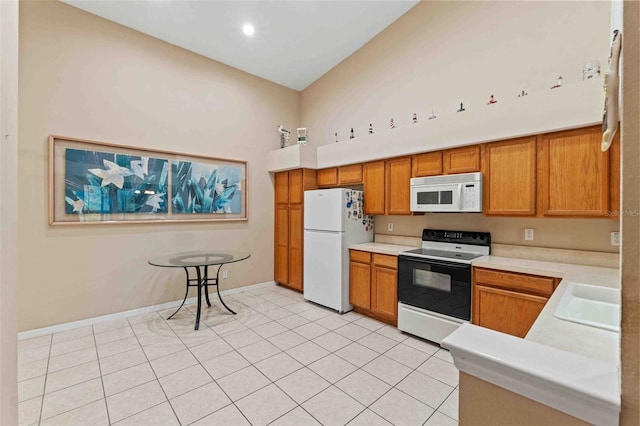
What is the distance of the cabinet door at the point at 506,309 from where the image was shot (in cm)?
232

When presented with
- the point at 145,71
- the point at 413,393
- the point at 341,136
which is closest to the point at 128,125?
the point at 145,71

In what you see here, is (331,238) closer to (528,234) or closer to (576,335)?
(528,234)

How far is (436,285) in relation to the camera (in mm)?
2889

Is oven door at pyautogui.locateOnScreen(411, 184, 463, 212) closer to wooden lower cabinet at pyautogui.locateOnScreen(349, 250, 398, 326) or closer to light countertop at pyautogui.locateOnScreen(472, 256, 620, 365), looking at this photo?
wooden lower cabinet at pyautogui.locateOnScreen(349, 250, 398, 326)

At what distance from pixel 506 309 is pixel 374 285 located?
4.66 ft

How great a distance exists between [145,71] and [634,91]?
4.58 meters

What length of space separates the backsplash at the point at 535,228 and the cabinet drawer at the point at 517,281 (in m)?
0.62

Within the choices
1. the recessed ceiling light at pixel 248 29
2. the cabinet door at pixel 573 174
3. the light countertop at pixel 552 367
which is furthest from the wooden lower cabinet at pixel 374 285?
the recessed ceiling light at pixel 248 29

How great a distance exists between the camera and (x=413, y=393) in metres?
2.15

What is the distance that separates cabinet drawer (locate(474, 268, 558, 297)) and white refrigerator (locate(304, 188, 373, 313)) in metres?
1.61

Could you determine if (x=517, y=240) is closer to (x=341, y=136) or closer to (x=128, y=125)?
(x=341, y=136)

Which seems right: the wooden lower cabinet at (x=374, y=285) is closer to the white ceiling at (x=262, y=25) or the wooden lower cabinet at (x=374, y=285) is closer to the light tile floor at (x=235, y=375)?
the light tile floor at (x=235, y=375)

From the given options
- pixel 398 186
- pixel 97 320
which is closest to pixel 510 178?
pixel 398 186

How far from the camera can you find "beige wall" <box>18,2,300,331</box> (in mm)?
3016
